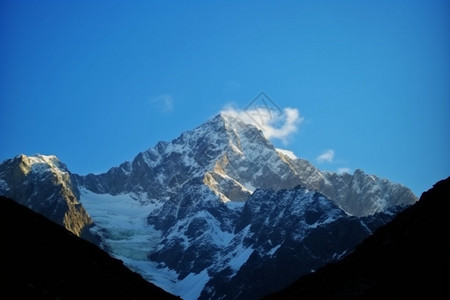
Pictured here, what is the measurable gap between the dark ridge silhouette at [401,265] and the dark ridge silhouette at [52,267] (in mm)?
8873

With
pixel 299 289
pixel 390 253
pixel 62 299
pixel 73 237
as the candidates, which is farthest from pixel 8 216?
pixel 390 253

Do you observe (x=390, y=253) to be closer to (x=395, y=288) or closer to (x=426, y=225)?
(x=426, y=225)

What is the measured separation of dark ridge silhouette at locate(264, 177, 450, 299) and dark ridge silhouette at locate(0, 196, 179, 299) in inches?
349

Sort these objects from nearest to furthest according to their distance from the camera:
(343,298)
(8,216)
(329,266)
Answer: (343,298) → (8,216) → (329,266)

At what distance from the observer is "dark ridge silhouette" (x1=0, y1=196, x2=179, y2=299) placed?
81.6 feet

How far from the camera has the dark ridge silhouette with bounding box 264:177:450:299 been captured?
24.8m

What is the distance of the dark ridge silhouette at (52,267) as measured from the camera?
2486cm

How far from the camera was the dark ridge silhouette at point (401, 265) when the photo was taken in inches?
977

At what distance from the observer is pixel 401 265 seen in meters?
27.5

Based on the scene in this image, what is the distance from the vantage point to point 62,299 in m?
25.1

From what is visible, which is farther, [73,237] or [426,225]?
[73,237]

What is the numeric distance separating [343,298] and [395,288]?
2535 millimetres

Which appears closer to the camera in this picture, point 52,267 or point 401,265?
point 401,265

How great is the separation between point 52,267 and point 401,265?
15.9 meters
